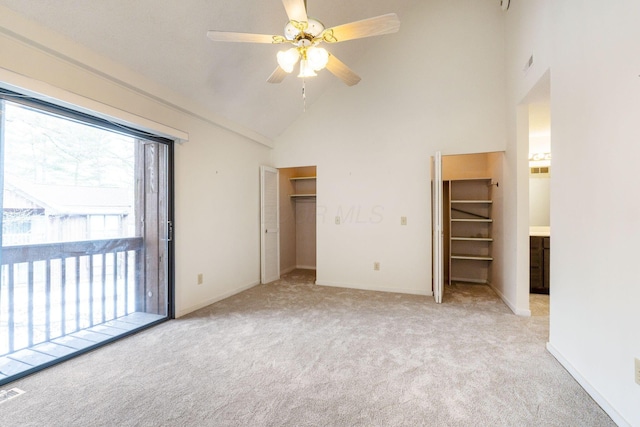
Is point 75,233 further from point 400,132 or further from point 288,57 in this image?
point 400,132

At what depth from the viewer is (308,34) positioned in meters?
2.09

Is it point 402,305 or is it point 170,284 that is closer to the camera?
point 170,284

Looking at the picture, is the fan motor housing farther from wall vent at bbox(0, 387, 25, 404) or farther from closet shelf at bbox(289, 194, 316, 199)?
closet shelf at bbox(289, 194, 316, 199)

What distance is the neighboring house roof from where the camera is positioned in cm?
210

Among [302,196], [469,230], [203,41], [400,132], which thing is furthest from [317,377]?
[302,196]

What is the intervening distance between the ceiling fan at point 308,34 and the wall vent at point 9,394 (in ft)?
8.71

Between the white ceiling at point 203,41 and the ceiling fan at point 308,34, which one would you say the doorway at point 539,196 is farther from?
the white ceiling at point 203,41

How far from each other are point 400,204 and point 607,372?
9.10 ft

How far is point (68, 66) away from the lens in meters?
2.13

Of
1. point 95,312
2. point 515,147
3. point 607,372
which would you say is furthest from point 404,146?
point 95,312

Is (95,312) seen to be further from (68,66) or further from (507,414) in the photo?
(507,414)

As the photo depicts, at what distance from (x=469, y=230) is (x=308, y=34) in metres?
4.11

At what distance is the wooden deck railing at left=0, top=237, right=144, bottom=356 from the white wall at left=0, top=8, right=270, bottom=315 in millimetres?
519

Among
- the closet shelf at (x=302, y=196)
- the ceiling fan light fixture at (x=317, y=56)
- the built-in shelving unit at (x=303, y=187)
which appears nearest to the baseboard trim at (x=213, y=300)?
the closet shelf at (x=302, y=196)
